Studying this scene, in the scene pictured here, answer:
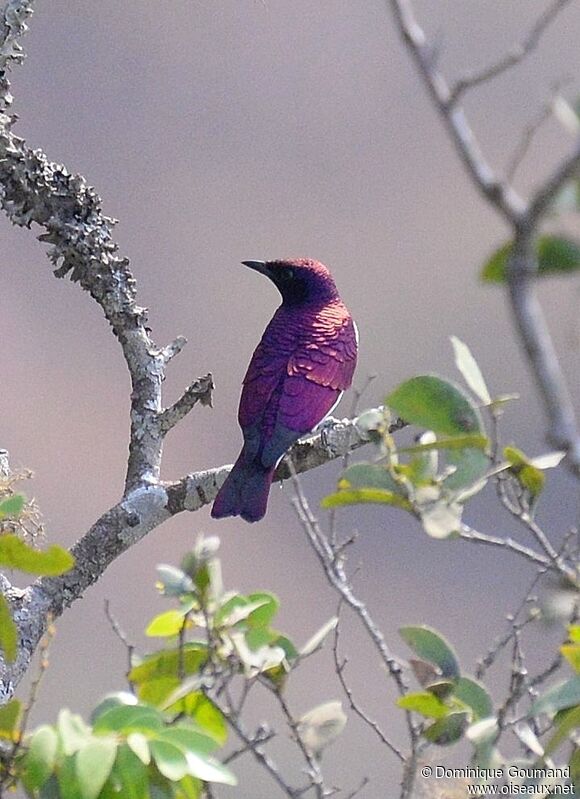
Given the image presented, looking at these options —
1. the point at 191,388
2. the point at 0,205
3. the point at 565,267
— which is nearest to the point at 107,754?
the point at 565,267

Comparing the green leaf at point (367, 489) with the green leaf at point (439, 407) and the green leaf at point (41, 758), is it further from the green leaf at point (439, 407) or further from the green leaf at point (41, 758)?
the green leaf at point (41, 758)

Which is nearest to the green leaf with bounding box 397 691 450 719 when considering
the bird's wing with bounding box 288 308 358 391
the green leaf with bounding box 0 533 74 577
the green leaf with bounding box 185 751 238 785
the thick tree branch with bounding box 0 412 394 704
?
the green leaf with bounding box 185 751 238 785

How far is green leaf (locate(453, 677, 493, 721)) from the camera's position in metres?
0.71

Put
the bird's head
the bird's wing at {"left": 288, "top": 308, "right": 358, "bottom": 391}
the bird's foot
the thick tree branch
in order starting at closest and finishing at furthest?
the thick tree branch → the bird's foot → the bird's wing at {"left": 288, "top": 308, "right": 358, "bottom": 391} → the bird's head

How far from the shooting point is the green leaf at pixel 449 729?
0.70 metres

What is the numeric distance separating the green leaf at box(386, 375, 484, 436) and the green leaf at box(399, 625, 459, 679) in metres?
0.16

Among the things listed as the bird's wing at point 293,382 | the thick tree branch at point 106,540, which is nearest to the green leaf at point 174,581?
the thick tree branch at point 106,540

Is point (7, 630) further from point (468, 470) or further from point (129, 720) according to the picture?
point (468, 470)

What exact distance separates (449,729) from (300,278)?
1.39 meters

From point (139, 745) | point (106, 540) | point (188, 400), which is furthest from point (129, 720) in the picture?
point (188, 400)

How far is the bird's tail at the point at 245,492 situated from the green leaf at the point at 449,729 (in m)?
0.79

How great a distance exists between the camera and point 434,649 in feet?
2.42

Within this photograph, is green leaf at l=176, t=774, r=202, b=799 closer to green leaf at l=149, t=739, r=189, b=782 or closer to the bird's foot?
green leaf at l=149, t=739, r=189, b=782

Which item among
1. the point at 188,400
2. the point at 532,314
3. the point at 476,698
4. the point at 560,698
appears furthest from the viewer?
the point at 188,400
